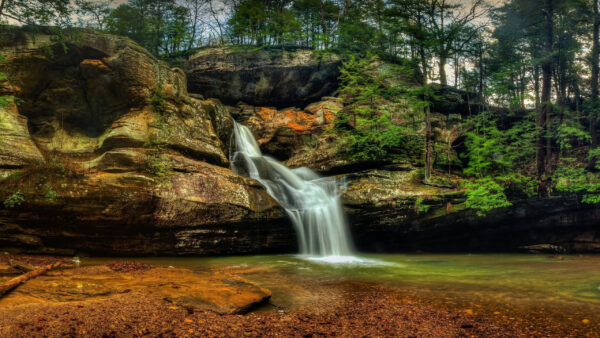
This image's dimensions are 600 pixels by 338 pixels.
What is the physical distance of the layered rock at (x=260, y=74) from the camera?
69.6 feet

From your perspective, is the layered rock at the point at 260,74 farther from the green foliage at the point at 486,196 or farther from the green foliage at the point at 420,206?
the green foliage at the point at 486,196

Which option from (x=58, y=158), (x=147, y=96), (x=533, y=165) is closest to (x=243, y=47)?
(x=147, y=96)

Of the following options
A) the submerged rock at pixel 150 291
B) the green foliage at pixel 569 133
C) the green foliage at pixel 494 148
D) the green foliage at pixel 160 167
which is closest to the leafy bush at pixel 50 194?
the green foliage at pixel 160 167

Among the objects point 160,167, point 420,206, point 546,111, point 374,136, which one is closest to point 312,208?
point 420,206

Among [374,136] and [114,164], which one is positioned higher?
[374,136]

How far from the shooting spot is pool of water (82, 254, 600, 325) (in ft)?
14.5

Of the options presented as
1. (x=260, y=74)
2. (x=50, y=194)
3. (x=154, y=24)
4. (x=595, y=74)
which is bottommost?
(x=50, y=194)

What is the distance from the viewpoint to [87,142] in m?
13.0

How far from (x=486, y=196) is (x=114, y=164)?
46.0 feet

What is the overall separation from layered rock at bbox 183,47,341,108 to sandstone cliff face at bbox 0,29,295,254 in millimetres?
6239

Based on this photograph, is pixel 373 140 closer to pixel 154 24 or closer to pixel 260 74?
pixel 260 74

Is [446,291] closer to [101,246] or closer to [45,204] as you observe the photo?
[101,246]

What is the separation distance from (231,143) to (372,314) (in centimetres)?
1447

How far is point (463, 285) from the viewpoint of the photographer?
20.4 feet
